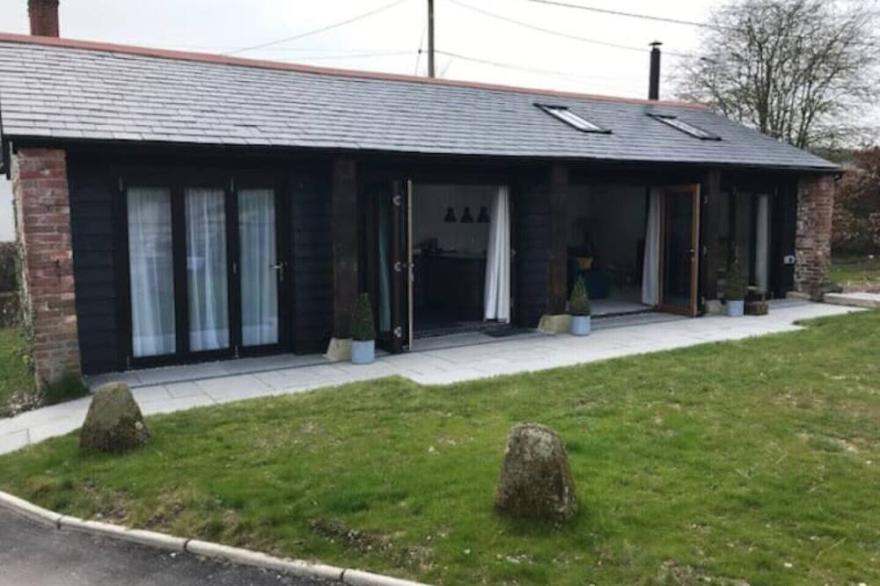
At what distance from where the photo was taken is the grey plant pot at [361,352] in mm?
7855

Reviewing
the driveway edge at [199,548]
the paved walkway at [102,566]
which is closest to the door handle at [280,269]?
the driveway edge at [199,548]

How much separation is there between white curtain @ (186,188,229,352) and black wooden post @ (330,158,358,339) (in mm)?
1185

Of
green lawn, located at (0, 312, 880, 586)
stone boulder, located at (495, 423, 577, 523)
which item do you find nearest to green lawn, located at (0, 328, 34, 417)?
green lawn, located at (0, 312, 880, 586)

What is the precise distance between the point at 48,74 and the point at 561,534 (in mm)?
7333

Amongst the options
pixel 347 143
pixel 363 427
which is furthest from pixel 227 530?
pixel 347 143

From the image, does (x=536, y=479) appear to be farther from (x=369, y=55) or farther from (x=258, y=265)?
(x=369, y=55)

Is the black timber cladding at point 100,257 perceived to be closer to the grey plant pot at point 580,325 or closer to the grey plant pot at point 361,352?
the grey plant pot at point 361,352

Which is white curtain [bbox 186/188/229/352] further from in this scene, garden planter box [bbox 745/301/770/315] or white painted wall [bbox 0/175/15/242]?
white painted wall [bbox 0/175/15/242]

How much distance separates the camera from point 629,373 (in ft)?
23.6

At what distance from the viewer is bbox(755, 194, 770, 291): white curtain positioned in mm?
12750

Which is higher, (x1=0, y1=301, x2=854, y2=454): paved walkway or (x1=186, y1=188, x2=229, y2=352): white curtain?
(x1=186, y1=188, x2=229, y2=352): white curtain

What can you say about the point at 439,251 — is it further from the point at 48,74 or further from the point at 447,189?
the point at 48,74

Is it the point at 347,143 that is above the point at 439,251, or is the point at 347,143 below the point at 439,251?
above

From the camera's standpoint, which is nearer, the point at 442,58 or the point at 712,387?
the point at 712,387
